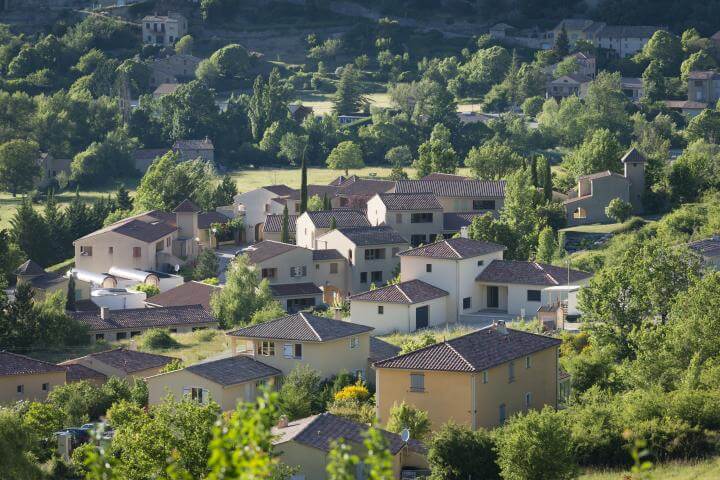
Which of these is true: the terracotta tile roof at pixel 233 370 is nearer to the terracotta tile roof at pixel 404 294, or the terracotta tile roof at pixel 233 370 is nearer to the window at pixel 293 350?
the window at pixel 293 350

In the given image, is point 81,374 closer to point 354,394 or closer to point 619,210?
point 354,394

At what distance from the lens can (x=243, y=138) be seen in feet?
328

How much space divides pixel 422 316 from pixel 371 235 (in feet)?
38.4

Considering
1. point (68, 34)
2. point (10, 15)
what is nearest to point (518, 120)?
point (68, 34)

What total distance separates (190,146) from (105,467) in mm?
79411

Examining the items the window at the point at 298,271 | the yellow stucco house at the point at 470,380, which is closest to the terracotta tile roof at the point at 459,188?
the window at the point at 298,271

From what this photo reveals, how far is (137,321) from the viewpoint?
182ft

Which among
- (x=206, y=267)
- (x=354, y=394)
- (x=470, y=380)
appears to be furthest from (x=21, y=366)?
(x=206, y=267)

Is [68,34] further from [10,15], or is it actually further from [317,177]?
[317,177]

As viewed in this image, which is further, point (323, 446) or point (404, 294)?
point (404, 294)

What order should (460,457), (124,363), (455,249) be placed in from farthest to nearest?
1. (455,249)
2. (124,363)
3. (460,457)

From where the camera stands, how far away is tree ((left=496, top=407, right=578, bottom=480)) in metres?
30.3

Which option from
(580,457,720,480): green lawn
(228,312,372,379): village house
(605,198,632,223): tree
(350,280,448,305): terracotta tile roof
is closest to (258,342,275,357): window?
(228,312,372,379): village house

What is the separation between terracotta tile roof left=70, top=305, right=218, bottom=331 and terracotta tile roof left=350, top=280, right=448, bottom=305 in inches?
282
